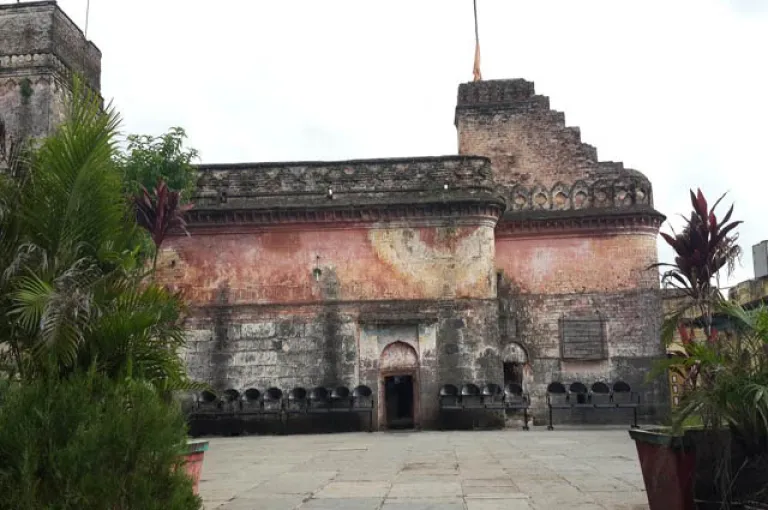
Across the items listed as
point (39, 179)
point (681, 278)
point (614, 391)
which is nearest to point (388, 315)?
point (614, 391)

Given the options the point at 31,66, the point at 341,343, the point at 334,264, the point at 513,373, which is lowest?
the point at 513,373

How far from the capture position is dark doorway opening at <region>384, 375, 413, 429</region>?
77.4 ft

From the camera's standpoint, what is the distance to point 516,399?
2036 centimetres

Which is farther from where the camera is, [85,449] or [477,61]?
[477,61]

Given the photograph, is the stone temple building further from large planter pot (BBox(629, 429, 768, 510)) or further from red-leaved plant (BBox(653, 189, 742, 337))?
large planter pot (BBox(629, 429, 768, 510))

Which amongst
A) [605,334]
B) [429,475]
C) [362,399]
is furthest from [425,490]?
[605,334]

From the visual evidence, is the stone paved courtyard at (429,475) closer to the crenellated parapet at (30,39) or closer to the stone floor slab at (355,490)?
the stone floor slab at (355,490)

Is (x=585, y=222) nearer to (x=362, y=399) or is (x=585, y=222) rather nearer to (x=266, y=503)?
(x=362, y=399)

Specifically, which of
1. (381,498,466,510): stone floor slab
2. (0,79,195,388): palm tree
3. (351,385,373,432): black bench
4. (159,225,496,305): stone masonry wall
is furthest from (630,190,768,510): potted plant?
(159,225,496,305): stone masonry wall

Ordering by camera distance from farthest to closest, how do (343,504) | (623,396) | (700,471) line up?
1. (623,396)
2. (343,504)
3. (700,471)

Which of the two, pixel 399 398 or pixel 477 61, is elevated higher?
pixel 477 61

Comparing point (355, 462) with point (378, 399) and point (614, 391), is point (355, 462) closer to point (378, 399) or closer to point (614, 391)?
point (378, 399)

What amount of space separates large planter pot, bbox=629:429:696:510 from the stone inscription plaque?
15974 mm

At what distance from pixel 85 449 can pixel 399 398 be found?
2006cm
